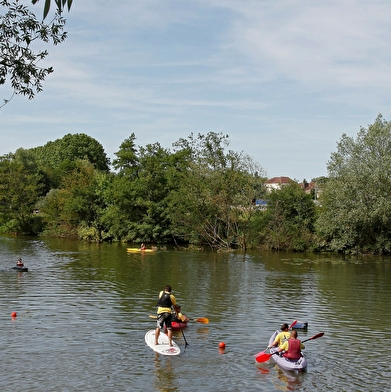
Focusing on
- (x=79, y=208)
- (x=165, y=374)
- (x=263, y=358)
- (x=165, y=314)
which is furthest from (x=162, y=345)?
(x=79, y=208)

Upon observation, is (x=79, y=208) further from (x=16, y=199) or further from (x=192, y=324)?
(x=192, y=324)

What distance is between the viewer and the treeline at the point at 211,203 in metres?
50.2

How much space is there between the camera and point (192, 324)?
2119cm

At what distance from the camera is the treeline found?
5022cm

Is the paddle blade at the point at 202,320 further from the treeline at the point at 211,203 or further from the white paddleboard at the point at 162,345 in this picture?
the treeline at the point at 211,203

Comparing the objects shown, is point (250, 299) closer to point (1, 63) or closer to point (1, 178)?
point (1, 63)

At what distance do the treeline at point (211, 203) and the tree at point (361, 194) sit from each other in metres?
0.10

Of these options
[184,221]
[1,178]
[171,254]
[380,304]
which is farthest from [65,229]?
[380,304]

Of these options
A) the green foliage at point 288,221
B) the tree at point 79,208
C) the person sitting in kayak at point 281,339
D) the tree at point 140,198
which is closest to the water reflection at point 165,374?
the person sitting in kayak at point 281,339

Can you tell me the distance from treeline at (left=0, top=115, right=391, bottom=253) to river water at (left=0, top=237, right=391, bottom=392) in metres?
10.2

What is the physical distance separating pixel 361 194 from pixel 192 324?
3271cm

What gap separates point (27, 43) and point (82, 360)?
32.2ft

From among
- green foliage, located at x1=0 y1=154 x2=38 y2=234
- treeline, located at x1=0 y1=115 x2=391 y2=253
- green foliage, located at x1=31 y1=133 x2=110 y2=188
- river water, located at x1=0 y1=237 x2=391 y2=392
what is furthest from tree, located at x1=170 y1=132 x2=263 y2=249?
green foliage, located at x1=31 y1=133 x2=110 y2=188

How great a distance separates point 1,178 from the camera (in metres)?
78.9
